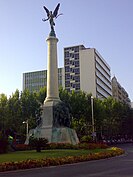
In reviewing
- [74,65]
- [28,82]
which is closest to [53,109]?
[74,65]

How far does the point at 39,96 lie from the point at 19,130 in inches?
288

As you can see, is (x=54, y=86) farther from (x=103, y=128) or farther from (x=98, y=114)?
(x=103, y=128)

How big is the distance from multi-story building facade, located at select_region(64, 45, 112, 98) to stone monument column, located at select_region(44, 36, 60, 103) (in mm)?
59553

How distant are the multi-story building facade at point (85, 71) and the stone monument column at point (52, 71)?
59.6 meters

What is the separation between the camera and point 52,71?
37469mm

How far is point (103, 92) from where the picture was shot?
108m

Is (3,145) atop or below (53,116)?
below

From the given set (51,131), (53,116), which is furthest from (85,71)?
(51,131)

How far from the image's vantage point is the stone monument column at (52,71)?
37000 mm

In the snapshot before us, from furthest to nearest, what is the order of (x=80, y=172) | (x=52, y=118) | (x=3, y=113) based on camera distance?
(x=3, y=113)
(x=52, y=118)
(x=80, y=172)

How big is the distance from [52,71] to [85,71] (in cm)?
6426

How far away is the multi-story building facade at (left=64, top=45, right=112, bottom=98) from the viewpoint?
326 ft

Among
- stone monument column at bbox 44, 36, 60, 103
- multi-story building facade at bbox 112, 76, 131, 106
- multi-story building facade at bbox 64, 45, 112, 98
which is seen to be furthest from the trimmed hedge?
multi-story building facade at bbox 112, 76, 131, 106

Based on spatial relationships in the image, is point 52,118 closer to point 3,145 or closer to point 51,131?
point 51,131
